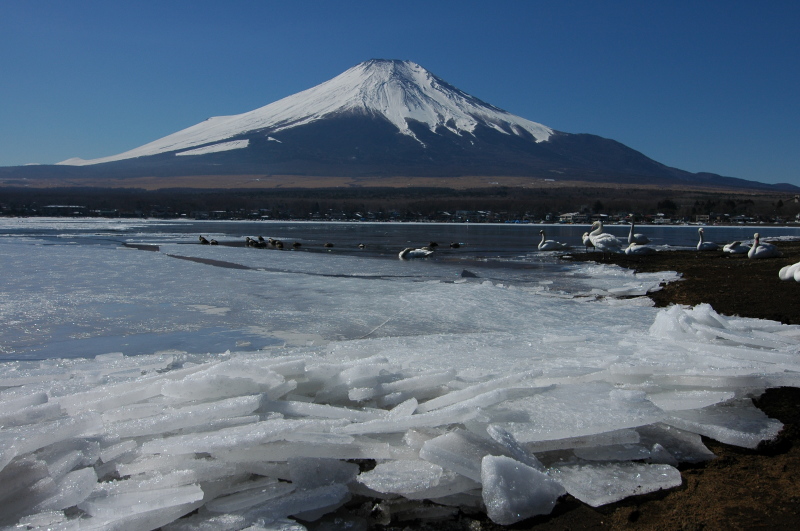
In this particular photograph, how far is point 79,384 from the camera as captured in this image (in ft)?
12.4

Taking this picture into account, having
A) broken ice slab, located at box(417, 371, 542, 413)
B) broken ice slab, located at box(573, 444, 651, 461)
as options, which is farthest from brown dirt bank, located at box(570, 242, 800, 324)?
broken ice slab, located at box(573, 444, 651, 461)

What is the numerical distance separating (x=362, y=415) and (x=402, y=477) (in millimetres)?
596

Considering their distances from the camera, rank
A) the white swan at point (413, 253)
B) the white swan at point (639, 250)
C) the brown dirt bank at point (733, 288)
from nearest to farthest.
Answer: the brown dirt bank at point (733, 288)
the white swan at point (413, 253)
the white swan at point (639, 250)

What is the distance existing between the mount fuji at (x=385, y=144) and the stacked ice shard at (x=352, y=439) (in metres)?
117

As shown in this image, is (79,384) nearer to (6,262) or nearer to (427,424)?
(427,424)

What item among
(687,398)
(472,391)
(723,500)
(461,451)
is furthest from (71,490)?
(687,398)

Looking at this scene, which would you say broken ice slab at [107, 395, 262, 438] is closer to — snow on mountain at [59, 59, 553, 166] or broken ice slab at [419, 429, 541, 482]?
broken ice slab at [419, 429, 541, 482]

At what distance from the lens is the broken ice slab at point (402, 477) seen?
2.37 metres

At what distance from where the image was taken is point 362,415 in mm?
2975

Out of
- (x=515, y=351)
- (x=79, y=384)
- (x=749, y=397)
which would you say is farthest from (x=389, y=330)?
(x=749, y=397)

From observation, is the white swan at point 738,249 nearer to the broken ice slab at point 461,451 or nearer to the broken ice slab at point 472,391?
the broken ice slab at point 472,391

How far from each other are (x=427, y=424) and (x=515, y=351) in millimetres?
2068

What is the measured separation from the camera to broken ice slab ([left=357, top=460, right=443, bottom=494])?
2371 mm

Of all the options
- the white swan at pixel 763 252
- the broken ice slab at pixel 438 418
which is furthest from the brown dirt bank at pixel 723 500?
the white swan at pixel 763 252
